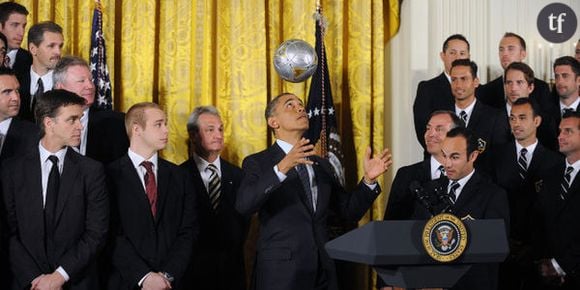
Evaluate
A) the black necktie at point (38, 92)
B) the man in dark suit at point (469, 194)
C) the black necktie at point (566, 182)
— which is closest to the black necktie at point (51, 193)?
the black necktie at point (38, 92)

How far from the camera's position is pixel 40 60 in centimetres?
607

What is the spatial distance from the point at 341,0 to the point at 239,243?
2.17 meters

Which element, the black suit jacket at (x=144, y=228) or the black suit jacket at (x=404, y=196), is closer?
the black suit jacket at (x=144, y=228)

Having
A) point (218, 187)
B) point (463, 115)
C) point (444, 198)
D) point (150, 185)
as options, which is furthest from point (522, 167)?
point (150, 185)

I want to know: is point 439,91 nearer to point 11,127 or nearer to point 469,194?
point 469,194

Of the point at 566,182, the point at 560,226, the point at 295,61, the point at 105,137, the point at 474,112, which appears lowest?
the point at 560,226

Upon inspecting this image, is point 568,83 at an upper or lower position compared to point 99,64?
lower

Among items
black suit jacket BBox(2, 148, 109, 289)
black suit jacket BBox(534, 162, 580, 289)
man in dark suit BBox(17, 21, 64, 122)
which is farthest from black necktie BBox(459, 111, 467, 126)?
man in dark suit BBox(17, 21, 64, 122)

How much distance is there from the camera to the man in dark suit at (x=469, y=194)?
4.97 m

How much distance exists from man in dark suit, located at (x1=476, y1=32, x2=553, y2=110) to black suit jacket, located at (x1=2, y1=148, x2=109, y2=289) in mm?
2966

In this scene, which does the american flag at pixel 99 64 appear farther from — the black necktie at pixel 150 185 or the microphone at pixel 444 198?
the microphone at pixel 444 198

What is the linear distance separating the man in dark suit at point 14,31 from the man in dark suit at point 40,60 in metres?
0.09

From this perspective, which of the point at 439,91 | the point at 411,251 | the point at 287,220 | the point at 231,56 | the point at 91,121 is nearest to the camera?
the point at 411,251

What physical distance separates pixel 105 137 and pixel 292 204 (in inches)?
52.7
